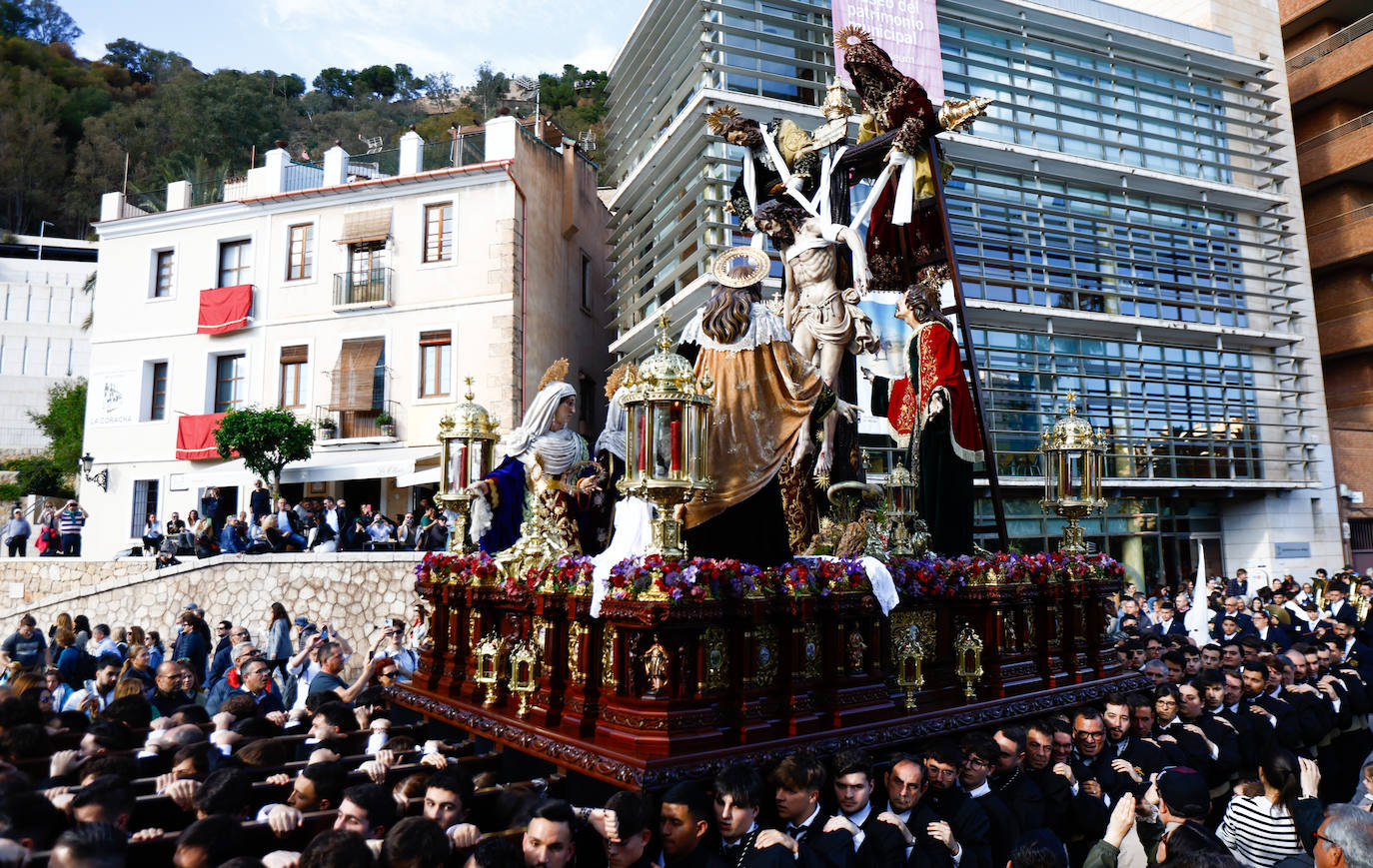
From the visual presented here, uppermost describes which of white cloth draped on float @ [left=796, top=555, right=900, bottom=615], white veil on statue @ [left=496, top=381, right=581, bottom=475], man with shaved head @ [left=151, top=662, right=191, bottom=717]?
white veil on statue @ [left=496, top=381, right=581, bottom=475]

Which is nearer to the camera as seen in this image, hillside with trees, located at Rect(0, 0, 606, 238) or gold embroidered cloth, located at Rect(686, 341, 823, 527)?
gold embroidered cloth, located at Rect(686, 341, 823, 527)

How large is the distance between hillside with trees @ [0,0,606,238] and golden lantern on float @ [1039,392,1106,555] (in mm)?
31978

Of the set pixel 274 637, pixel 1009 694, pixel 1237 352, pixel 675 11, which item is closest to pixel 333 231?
pixel 675 11

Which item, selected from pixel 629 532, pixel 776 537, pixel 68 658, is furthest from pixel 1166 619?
pixel 68 658

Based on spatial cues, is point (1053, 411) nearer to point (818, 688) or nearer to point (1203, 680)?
point (1203, 680)

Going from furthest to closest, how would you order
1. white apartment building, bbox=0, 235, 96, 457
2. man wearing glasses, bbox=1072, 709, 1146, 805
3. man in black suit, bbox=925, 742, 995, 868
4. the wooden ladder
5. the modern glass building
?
white apartment building, bbox=0, 235, 96, 457
the modern glass building
the wooden ladder
man wearing glasses, bbox=1072, 709, 1146, 805
man in black suit, bbox=925, 742, 995, 868

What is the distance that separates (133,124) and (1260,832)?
53.7 meters

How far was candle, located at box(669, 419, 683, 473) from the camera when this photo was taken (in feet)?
18.3

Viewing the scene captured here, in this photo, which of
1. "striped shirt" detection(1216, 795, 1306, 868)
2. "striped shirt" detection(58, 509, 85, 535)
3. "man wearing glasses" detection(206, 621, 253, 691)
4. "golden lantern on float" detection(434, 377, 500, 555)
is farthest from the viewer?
"striped shirt" detection(58, 509, 85, 535)

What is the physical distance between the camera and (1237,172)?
2561 centimetres

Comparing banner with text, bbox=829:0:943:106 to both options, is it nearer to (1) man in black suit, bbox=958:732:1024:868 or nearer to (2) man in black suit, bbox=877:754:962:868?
(1) man in black suit, bbox=958:732:1024:868

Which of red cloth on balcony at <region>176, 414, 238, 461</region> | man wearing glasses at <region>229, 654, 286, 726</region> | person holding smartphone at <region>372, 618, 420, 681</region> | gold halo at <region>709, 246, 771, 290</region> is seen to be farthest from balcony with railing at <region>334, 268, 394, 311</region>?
gold halo at <region>709, 246, 771, 290</region>

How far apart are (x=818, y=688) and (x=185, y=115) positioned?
4750 cm

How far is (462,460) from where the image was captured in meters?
8.69
